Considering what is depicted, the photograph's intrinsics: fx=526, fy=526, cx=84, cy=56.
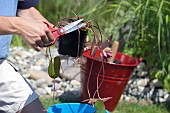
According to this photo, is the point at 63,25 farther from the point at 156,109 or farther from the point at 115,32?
the point at 115,32

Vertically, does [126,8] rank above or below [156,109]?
above

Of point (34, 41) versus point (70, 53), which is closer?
point (34, 41)

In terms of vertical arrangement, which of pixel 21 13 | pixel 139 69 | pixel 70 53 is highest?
pixel 21 13

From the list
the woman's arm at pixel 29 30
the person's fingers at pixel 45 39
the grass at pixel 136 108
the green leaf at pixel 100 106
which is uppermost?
the woman's arm at pixel 29 30

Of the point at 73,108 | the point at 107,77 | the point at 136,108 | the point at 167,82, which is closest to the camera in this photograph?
the point at 73,108

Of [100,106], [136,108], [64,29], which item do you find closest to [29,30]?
[64,29]

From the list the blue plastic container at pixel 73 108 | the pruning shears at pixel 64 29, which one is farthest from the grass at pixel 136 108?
the pruning shears at pixel 64 29

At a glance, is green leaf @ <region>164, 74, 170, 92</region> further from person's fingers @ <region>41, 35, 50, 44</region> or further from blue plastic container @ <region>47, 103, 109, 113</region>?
person's fingers @ <region>41, 35, 50, 44</region>

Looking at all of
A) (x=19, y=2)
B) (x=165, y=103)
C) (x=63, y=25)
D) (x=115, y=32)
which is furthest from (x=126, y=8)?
(x=63, y=25)

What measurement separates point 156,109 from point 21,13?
84.6 inches

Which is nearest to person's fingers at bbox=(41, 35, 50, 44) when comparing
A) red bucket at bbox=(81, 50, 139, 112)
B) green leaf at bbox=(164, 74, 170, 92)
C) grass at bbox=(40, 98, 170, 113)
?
red bucket at bbox=(81, 50, 139, 112)

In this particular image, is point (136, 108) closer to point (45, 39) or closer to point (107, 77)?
point (107, 77)

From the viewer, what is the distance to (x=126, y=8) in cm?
561

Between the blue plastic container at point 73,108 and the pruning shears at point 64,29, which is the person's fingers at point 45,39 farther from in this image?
the blue plastic container at point 73,108
